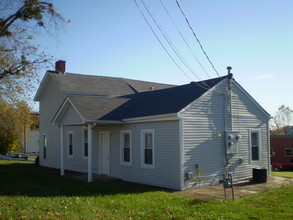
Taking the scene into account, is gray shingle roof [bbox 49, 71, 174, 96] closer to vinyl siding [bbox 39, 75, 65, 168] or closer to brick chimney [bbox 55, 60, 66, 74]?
brick chimney [bbox 55, 60, 66, 74]

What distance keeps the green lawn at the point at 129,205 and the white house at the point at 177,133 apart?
199 centimetres

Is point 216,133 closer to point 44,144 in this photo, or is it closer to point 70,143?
point 70,143

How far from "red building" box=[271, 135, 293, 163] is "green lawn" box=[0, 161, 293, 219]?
2495cm

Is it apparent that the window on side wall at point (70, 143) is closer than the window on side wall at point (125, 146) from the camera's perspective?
No

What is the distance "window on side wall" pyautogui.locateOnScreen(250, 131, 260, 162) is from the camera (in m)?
16.0

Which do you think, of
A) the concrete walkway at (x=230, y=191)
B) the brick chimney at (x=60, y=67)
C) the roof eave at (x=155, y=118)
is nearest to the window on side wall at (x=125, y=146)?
the roof eave at (x=155, y=118)

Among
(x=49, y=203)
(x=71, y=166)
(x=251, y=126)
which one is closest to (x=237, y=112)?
(x=251, y=126)

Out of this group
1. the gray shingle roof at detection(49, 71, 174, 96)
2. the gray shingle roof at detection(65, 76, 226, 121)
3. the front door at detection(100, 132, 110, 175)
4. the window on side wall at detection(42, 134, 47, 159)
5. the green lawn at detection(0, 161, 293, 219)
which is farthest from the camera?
the window on side wall at detection(42, 134, 47, 159)

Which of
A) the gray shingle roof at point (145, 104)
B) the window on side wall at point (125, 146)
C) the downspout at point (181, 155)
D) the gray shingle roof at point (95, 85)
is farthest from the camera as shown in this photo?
the gray shingle roof at point (95, 85)

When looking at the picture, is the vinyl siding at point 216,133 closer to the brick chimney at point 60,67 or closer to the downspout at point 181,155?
the downspout at point 181,155

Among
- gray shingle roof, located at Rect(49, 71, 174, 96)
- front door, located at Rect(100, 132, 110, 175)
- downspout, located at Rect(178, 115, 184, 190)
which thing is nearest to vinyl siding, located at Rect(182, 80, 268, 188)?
downspout, located at Rect(178, 115, 184, 190)

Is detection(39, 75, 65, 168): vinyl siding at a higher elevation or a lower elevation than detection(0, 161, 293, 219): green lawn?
higher

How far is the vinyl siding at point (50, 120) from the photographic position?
2283 cm

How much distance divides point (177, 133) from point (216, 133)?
2.44 meters
